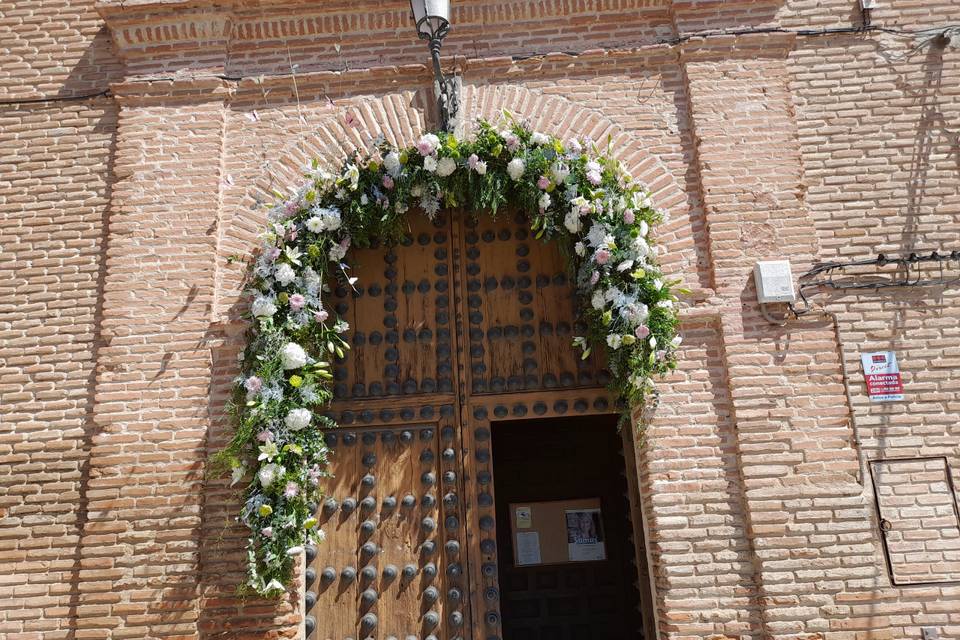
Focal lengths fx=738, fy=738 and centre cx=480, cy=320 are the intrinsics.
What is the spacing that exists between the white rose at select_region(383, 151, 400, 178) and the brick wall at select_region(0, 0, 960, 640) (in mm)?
271

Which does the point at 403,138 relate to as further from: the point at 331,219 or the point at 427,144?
the point at 331,219

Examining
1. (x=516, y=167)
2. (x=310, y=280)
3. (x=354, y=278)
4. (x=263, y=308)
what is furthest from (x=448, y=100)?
(x=263, y=308)

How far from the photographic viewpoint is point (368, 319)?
187 inches

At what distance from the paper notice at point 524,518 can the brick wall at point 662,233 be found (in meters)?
1.74

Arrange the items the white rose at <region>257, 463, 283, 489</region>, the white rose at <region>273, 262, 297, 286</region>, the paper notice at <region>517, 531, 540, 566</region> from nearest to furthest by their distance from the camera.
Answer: the white rose at <region>257, 463, 283, 489</region> → the white rose at <region>273, 262, 297, 286</region> → the paper notice at <region>517, 531, 540, 566</region>

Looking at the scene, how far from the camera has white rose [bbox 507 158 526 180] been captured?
4480 millimetres

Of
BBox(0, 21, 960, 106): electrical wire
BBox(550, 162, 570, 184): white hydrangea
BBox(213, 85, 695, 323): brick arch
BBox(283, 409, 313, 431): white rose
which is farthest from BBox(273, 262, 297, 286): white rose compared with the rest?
BBox(550, 162, 570, 184): white hydrangea

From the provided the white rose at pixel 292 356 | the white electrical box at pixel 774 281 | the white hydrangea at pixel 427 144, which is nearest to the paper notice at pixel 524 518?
the white rose at pixel 292 356

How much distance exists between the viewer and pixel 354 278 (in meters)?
4.54

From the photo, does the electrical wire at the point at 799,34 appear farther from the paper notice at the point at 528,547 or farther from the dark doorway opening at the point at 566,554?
the paper notice at the point at 528,547

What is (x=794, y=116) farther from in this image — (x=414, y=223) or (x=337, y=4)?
(x=337, y=4)

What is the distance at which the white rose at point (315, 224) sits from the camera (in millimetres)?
4445

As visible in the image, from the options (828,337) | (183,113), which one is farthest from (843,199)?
(183,113)

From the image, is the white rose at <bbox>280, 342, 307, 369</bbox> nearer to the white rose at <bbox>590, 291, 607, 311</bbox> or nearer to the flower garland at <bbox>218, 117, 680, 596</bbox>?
the flower garland at <bbox>218, 117, 680, 596</bbox>
